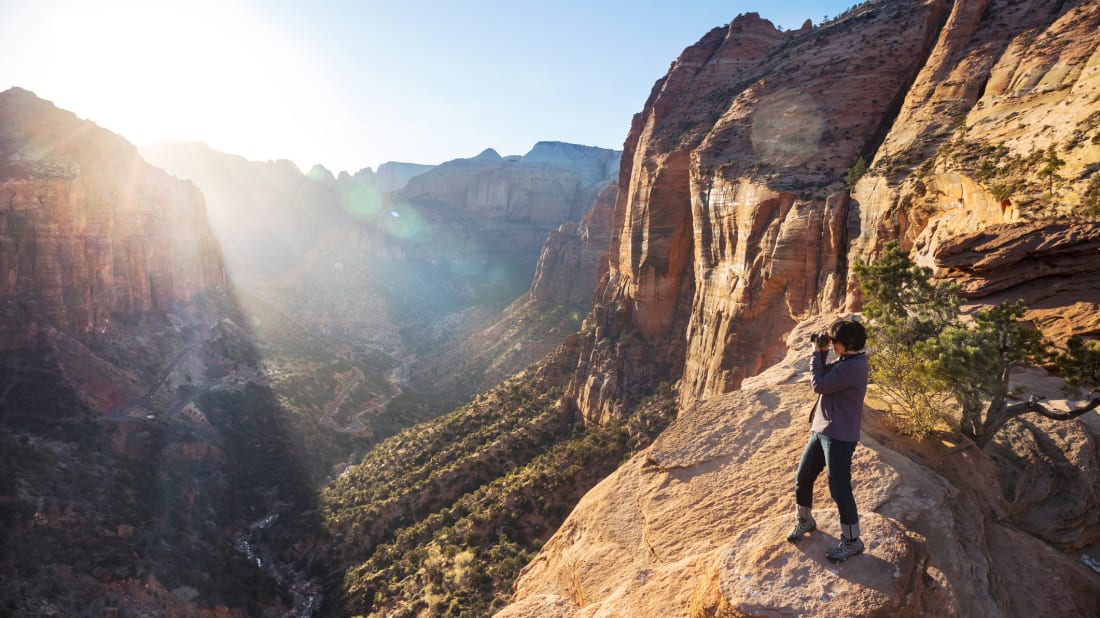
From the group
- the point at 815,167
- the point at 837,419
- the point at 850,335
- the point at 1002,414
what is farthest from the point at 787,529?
the point at 815,167

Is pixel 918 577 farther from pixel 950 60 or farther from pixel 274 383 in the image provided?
pixel 274 383

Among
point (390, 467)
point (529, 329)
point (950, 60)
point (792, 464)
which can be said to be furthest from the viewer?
point (529, 329)

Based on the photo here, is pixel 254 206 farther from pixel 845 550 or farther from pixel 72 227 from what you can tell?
pixel 845 550

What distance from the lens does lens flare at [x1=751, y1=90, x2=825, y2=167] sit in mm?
31469

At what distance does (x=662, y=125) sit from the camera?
4738 centimetres

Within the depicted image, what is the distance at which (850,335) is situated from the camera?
6.52 metres

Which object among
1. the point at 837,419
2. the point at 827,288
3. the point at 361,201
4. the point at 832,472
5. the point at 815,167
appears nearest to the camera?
the point at 832,472

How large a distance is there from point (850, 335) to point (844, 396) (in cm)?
79

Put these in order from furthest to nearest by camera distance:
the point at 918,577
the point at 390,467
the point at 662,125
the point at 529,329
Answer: the point at 529,329, the point at 662,125, the point at 390,467, the point at 918,577

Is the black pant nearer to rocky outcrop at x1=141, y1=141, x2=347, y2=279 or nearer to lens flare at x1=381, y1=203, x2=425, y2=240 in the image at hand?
rocky outcrop at x1=141, y1=141, x2=347, y2=279

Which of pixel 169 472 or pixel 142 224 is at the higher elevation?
pixel 142 224

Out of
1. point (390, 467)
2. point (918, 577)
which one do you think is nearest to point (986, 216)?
point (918, 577)

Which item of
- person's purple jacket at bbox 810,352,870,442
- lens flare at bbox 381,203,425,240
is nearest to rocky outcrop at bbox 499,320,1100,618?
person's purple jacket at bbox 810,352,870,442

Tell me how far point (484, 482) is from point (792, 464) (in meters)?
30.2
